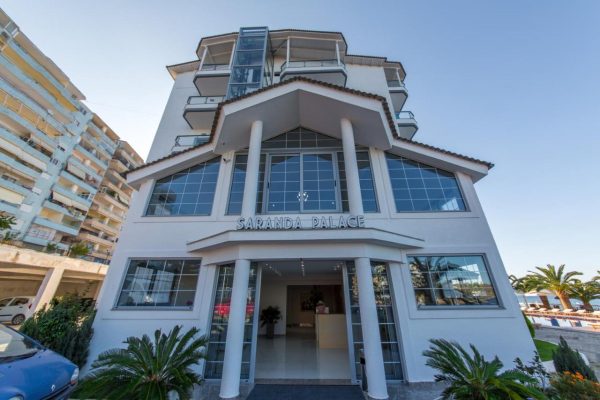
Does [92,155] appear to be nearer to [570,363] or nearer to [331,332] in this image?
[331,332]

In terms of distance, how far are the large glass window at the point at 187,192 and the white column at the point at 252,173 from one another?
2.25m

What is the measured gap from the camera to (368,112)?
8844 mm

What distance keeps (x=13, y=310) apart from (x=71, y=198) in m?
15.5

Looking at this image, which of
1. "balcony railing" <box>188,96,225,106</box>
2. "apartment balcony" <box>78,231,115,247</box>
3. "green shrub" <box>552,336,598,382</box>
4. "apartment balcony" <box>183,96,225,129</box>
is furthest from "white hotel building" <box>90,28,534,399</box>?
"apartment balcony" <box>78,231,115,247</box>

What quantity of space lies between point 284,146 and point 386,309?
299 inches

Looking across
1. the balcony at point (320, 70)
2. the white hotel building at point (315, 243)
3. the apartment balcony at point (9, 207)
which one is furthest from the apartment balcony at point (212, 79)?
the apartment balcony at point (9, 207)

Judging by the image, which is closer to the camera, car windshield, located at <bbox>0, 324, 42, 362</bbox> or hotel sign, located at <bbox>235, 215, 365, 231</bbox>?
car windshield, located at <bbox>0, 324, 42, 362</bbox>

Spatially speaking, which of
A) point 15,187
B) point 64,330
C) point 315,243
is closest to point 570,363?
point 315,243

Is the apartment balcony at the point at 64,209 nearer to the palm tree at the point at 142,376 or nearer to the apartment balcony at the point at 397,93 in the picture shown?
the palm tree at the point at 142,376

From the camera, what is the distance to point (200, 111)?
13.3 meters

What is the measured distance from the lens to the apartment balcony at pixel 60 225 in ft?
81.0

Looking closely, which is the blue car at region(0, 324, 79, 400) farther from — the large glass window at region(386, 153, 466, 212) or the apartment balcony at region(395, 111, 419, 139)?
the apartment balcony at region(395, 111, 419, 139)

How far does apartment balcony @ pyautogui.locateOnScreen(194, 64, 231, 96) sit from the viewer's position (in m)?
14.4

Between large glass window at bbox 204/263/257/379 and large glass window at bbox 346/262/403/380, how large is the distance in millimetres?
3172
